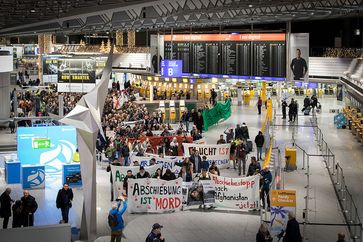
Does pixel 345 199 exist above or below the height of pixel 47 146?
below

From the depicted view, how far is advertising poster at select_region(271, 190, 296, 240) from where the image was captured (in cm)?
1526

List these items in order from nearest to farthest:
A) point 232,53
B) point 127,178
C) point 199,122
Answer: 1. point 127,178
2. point 199,122
3. point 232,53

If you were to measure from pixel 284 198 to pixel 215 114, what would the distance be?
24.6 meters

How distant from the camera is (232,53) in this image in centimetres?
4506

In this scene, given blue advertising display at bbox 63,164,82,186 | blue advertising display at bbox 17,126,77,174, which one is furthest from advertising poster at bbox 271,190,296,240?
blue advertising display at bbox 17,126,77,174

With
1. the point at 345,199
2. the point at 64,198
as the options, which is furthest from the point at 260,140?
the point at 64,198

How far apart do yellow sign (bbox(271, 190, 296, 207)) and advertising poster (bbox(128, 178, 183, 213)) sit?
4193 mm

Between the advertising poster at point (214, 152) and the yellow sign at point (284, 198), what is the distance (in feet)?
30.4

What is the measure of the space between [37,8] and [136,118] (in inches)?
300

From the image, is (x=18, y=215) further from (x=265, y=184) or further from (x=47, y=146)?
(x=47, y=146)

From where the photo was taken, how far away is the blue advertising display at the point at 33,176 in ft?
74.9

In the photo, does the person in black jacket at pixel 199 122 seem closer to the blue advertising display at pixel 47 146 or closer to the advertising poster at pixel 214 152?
the advertising poster at pixel 214 152

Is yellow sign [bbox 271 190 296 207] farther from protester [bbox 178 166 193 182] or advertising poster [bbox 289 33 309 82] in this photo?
advertising poster [bbox 289 33 309 82]

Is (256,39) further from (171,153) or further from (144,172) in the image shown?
(144,172)
